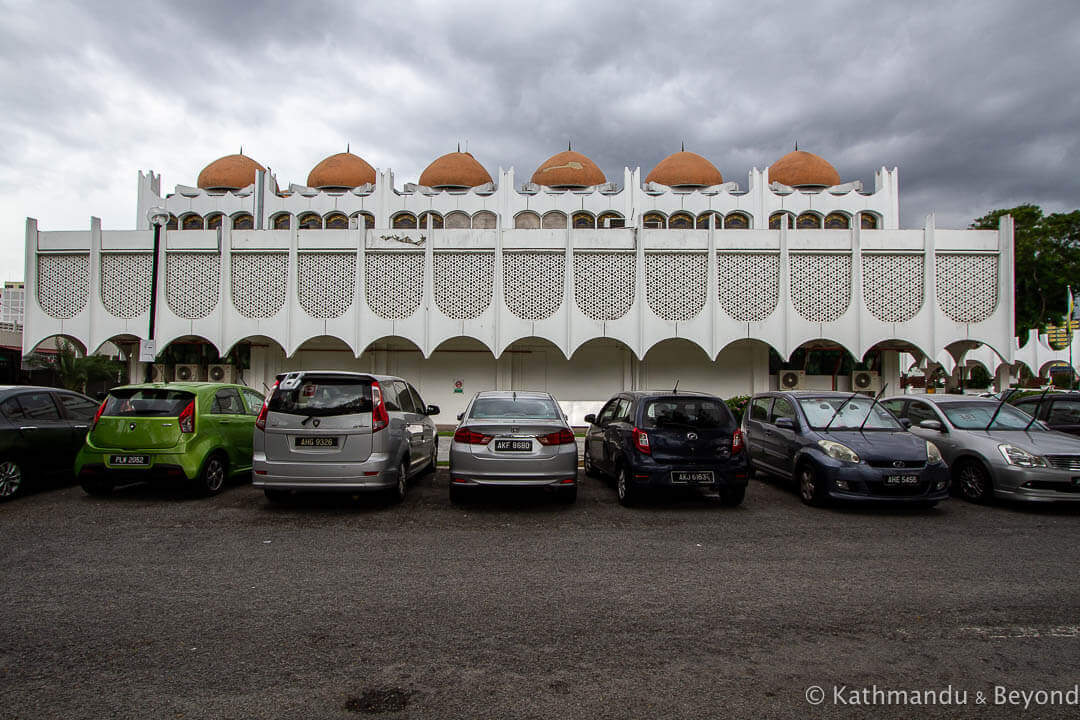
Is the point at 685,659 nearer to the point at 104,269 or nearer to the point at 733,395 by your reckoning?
the point at 733,395

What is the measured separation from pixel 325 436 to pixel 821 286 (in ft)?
63.2

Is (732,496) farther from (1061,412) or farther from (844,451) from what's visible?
(1061,412)

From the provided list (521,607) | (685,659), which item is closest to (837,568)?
(685,659)

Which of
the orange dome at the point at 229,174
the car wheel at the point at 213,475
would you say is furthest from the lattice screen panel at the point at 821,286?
the orange dome at the point at 229,174

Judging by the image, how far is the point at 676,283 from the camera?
2150cm

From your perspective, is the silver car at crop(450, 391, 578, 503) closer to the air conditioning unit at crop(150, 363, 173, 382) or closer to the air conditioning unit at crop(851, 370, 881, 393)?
the air conditioning unit at crop(851, 370, 881, 393)

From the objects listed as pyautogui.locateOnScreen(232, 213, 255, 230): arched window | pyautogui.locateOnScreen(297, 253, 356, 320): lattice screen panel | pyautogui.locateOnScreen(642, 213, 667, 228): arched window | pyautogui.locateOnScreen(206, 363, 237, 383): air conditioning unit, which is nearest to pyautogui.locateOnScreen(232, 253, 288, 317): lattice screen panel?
pyautogui.locateOnScreen(297, 253, 356, 320): lattice screen panel

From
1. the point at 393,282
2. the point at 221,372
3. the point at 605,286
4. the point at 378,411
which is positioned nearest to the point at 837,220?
the point at 605,286

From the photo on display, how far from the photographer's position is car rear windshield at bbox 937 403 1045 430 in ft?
29.7

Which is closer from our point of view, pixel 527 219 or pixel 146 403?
pixel 146 403

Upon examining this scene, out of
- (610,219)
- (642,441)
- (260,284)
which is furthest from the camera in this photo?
(610,219)

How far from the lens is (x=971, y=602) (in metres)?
4.43

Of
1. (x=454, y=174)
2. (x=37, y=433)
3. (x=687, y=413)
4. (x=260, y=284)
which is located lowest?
(x=37, y=433)

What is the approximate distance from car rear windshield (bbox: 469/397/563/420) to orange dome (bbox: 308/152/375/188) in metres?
27.0
